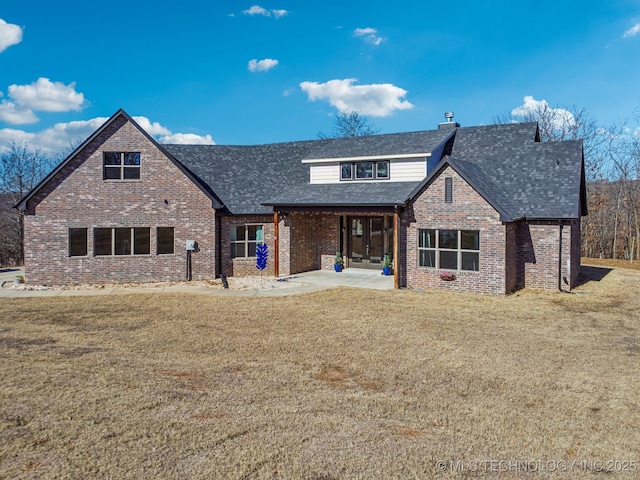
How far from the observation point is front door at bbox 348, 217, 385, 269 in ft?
66.6

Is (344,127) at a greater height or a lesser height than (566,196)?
greater

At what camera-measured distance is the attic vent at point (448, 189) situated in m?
15.7

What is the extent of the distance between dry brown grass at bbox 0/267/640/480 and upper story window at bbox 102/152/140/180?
21.7 ft

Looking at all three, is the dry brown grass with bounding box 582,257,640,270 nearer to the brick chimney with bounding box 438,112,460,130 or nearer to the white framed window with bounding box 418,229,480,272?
the brick chimney with bounding box 438,112,460,130

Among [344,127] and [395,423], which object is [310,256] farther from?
[344,127]

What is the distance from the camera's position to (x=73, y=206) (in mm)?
17281

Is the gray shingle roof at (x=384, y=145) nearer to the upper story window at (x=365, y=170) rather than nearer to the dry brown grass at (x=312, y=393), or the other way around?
the upper story window at (x=365, y=170)

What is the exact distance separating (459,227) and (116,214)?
41.3 ft

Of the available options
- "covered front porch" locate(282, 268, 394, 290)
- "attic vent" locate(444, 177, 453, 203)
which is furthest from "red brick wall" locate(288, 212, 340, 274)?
"attic vent" locate(444, 177, 453, 203)

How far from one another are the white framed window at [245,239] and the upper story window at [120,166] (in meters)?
4.41

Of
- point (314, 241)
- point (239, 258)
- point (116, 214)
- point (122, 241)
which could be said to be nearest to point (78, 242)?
point (122, 241)

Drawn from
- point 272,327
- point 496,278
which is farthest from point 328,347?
point 496,278

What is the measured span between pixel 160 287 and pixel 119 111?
6815 mm

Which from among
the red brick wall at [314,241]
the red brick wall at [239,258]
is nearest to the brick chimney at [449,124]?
the red brick wall at [314,241]
